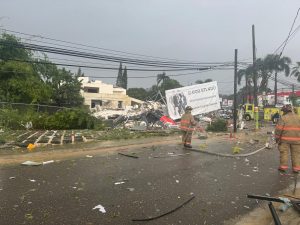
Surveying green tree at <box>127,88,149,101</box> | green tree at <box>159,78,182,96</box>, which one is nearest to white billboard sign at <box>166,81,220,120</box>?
green tree at <box>159,78,182,96</box>

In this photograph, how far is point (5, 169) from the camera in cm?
746

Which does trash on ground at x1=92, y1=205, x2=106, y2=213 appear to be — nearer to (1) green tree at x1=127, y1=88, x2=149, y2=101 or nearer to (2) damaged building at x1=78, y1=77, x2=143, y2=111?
(2) damaged building at x1=78, y1=77, x2=143, y2=111

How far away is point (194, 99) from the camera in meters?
25.8

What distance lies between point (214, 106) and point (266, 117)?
1226 centimetres

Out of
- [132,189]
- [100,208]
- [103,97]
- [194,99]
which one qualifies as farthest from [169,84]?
[100,208]

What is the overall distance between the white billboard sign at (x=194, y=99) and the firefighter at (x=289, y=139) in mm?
17392

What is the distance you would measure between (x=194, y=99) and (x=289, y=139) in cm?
1814

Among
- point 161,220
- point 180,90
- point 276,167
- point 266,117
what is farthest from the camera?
point 266,117

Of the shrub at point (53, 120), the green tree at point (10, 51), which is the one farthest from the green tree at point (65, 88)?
the shrub at point (53, 120)

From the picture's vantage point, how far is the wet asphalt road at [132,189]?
4594 millimetres

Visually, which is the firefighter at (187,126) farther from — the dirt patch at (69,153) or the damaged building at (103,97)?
the damaged building at (103,97)

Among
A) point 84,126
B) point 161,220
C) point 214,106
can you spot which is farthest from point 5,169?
point 214,106

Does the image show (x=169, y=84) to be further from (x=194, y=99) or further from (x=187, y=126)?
(x=187, y=126)

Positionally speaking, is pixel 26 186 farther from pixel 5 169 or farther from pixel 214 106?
pixel 214 106
